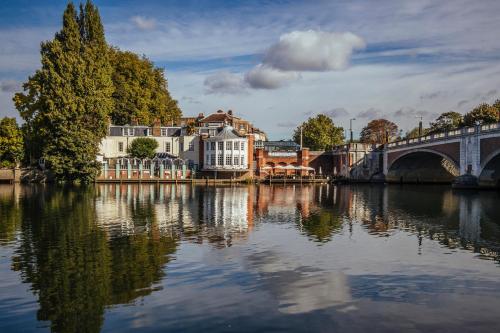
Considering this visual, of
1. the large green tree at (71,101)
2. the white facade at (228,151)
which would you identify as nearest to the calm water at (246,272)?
the large green tree at (71,101)

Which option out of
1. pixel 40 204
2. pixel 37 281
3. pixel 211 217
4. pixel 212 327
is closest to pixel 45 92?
pixel 40 204

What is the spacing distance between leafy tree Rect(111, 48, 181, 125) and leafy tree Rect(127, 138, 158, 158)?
6.37 metres

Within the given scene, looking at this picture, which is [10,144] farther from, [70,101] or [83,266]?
[83,266]

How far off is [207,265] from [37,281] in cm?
624

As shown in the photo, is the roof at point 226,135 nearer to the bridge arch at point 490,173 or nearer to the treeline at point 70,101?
the treeline at point 70,101

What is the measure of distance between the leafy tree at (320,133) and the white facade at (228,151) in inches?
1184

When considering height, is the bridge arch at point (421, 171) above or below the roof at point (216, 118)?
below

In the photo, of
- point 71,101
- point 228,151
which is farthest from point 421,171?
point 71,101

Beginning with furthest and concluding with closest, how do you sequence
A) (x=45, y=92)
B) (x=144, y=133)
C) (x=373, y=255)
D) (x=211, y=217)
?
1. (x=144, y=133)
2. (x=45, y=92)
3. (x=211, y=217)
4. (x=373, y=255)

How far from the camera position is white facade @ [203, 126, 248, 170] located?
77.6 meters

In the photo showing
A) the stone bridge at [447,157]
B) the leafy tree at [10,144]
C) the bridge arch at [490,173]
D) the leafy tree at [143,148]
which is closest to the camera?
the stone bridge at [447,157]

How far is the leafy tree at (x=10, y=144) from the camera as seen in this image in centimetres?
7419

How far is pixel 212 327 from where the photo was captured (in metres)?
13.2

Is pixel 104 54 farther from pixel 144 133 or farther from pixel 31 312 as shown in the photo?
pixel 31 312
